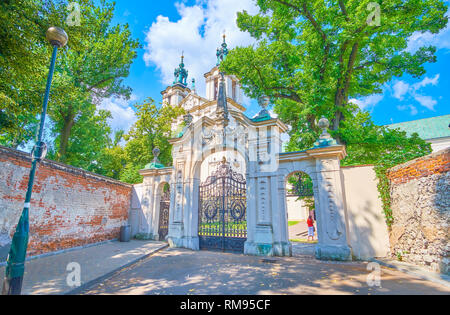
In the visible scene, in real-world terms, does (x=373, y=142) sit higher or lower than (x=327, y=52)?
lower

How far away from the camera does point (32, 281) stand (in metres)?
5.00

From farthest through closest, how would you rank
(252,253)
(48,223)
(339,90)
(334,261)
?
(339,90) < (252,253) < (48,223) < (334,261)

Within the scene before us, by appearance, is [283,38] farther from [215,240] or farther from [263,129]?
[215,240]

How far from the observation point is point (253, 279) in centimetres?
540

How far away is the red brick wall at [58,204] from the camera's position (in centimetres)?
663

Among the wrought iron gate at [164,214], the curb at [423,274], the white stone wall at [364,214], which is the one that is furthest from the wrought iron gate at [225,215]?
the curb at [423,274]

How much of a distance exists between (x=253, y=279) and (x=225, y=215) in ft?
14.3

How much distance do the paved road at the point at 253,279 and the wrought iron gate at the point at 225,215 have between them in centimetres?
183

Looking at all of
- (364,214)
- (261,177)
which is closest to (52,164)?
(261,177)

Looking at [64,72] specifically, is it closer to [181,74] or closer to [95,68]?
[95,68]

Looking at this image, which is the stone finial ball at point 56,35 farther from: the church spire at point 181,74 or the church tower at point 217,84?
the church spire at point 181,74
